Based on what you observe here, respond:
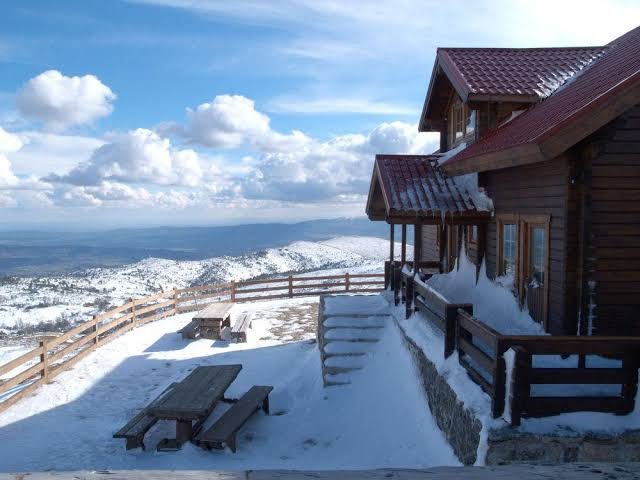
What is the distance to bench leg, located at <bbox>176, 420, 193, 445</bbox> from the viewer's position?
7160 millimetres

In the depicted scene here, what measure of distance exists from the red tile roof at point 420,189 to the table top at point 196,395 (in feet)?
14.4

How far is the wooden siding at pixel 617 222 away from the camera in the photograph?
20.9ft

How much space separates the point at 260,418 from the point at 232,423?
1.08m

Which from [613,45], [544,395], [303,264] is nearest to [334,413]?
[544,395]

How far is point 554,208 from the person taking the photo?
6.88m

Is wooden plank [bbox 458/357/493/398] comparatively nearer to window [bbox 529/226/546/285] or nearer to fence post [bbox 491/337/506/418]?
fence post [bbox 491/337/506/418]

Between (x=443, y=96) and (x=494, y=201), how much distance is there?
4.87 m

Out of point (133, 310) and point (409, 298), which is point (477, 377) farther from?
point (133, 310)

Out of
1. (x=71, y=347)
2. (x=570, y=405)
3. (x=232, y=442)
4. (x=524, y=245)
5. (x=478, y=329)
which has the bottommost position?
(x=232, y=442)

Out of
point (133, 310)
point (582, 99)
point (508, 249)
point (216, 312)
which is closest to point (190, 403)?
point (508, 249)

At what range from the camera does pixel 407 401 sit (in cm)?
741

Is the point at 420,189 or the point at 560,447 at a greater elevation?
the point at 420,189

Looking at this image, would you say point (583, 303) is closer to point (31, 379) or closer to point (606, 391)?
point (606, 391)

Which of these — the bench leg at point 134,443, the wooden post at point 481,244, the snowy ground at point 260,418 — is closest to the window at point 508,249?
the wooden post at point 481,244
